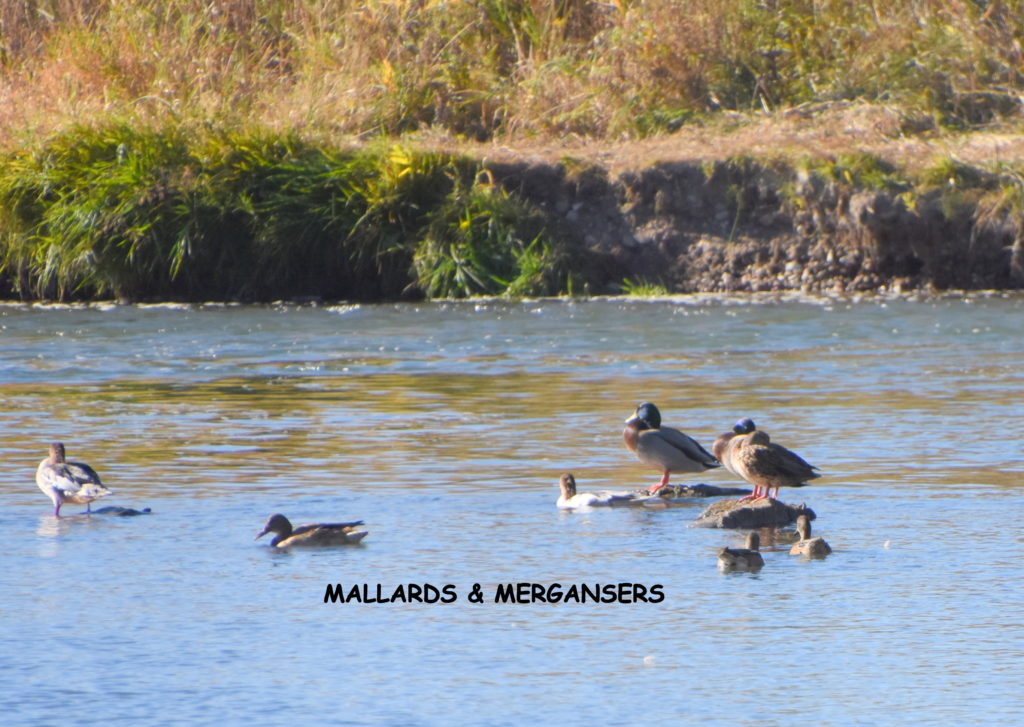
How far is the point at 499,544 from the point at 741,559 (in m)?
1.03

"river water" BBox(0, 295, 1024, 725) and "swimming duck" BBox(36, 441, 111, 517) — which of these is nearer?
"river water" BBox(0, 295, 1024, 725)

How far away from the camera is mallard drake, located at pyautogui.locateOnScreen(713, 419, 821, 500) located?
26.5 feet

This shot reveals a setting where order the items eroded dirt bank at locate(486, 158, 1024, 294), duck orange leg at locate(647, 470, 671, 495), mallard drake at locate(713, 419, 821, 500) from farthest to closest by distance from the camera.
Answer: eroded dirt bank at locate(486, 158, 1024, 294) → duck orange leg at locate(647, 470, 671, 495) → mallard drake at locate(713, 419, 821, 500)

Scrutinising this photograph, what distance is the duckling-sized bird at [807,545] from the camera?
695 centimetres

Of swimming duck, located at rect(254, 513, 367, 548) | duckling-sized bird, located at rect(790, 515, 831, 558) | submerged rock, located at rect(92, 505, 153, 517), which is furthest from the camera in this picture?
submerged rock, located at rect(92, 505, 153, 517)

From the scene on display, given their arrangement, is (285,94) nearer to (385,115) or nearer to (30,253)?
(385,115)

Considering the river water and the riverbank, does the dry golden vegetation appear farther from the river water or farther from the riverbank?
the river water

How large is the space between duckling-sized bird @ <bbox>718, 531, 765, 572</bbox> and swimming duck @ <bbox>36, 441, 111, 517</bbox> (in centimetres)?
259

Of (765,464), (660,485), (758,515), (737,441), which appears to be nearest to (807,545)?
(758,515)

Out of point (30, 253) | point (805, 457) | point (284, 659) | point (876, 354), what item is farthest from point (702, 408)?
point (30, 253)

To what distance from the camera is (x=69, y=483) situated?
776cm

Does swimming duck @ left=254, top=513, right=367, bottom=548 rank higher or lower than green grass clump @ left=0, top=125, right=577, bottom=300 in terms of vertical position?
lower

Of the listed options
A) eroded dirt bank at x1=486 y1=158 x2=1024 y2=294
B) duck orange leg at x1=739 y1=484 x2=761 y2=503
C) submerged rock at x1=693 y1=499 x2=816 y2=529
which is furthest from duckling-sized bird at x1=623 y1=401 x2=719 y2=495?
eroded dirt bank at x1=486 y1=158 x2=1024 y2=294

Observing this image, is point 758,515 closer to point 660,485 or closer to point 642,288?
point 660,485
